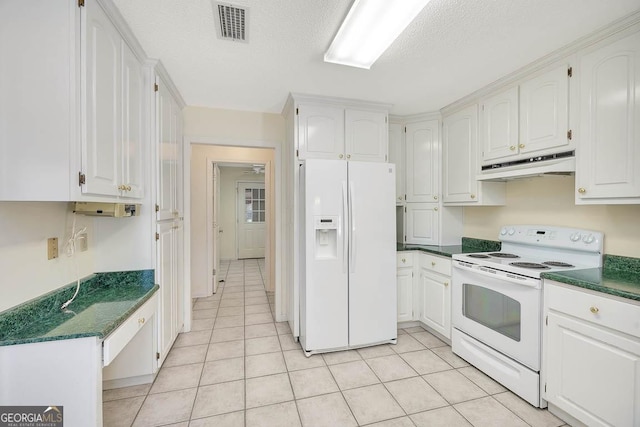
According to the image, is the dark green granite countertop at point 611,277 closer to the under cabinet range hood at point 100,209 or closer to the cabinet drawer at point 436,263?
the cabinet drawer at point 436,263

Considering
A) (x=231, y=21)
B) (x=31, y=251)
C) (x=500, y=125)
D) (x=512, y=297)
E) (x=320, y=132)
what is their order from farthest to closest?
(x=320, y=132) → (x=500, y=125) → (x=512, y=297) → (x=231, y=21) → (x=31, y=251)

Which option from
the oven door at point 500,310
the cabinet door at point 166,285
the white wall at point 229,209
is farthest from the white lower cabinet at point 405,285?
the white wall at point 229,209

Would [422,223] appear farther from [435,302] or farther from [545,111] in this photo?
[545,111]

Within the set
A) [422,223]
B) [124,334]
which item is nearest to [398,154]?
[422,223]

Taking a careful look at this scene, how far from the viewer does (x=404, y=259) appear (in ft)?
9.57

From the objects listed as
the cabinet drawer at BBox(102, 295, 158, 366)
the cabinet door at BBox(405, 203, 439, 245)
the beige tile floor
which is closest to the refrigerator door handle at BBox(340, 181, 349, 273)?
the beige tile floor

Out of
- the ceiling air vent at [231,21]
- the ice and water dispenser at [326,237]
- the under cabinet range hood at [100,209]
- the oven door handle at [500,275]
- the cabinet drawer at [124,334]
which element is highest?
the ceiling air vent at [231,21]

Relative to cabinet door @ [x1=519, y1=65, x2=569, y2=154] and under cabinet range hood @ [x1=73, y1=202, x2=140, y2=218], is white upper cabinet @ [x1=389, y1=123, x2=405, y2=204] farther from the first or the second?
under cabinet range hood @ [x1=73, y1=202, x2=140, y2=218]

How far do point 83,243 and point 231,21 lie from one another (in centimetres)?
176

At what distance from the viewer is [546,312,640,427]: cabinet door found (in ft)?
4.46

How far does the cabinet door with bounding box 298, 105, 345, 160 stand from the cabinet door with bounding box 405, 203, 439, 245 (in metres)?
1.17

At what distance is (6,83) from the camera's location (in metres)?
1.12

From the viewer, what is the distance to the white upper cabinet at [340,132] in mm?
2625

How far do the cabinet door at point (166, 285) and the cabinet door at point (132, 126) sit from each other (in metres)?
0.43
